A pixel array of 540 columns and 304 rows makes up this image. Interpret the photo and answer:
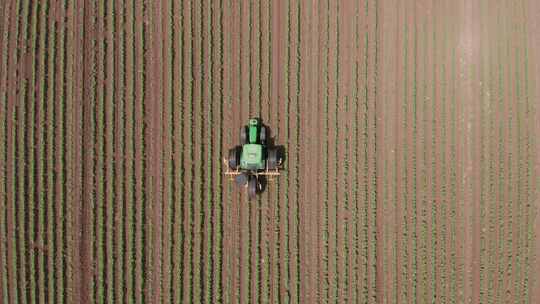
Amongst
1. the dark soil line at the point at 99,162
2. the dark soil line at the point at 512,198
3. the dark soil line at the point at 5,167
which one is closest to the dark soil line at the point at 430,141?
the dark soil line at the point at 512,198

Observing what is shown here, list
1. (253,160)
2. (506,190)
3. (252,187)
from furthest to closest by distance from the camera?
(506,190), (252,187), (253,160)

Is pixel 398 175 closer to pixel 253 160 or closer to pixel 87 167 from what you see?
pixel 253 160

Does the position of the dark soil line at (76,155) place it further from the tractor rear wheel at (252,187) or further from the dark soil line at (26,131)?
the tractor rear wheel at (252,187)

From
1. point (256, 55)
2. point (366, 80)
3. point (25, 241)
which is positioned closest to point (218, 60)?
point (256, 55)

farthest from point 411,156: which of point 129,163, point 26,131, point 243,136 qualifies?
point 26,131

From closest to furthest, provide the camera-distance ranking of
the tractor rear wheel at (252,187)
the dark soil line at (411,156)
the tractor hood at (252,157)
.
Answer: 1. the tractor hood at (252,157)
2. the tractor rear wheel at (252,187)
3. the dark soil line at (411,156)
